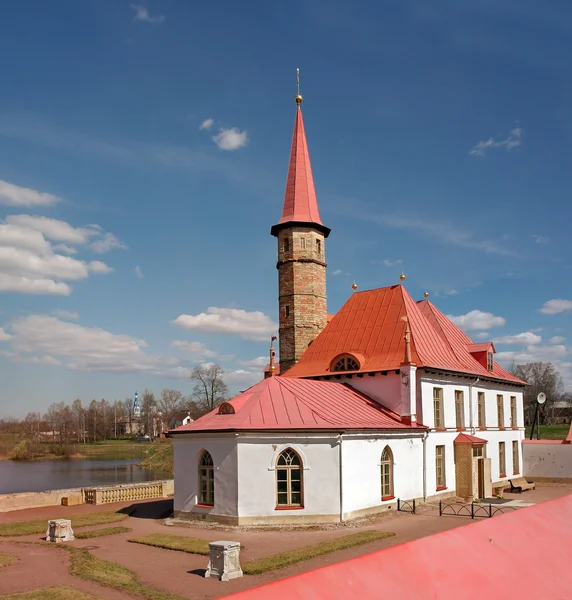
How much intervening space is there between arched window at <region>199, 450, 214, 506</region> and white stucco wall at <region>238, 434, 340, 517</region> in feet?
5.16

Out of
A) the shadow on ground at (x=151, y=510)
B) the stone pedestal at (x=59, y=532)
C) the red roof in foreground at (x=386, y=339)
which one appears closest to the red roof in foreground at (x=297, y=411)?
the red roof in foreground at (x=386, y=339)

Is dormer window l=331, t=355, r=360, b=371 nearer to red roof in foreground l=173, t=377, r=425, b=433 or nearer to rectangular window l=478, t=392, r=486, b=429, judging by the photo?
red roof in foreground l=173, t=377, r=425, b=433

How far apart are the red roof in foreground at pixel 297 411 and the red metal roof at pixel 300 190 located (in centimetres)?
1163

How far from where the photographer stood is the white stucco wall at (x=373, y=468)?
21656 mm

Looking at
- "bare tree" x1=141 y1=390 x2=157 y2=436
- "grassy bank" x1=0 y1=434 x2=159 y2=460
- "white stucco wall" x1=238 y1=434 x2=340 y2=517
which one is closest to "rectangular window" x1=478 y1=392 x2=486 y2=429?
"white stucco wall" x1=238 y1=434 x2=340 y2=517

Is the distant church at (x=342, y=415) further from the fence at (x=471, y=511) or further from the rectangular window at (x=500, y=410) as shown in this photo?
the fence at (x=471, y=511)

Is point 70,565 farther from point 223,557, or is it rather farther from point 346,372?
point 346,372

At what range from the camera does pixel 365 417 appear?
955 inches

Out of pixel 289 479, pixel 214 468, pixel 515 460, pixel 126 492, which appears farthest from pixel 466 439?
pixel 126 492

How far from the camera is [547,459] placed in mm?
35500

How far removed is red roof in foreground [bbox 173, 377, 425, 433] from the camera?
21672 mm

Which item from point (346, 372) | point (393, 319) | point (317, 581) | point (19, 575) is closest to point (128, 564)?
point (19, 575)

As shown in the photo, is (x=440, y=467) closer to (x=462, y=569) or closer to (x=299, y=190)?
(x=299, y=190)

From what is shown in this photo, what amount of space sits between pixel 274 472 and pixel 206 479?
2.80 m
